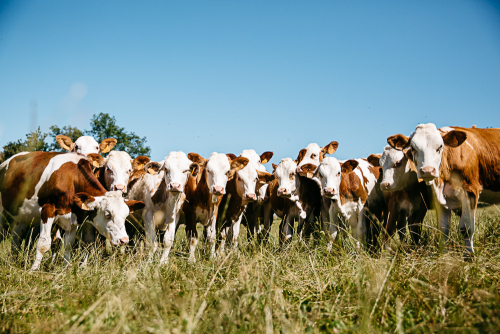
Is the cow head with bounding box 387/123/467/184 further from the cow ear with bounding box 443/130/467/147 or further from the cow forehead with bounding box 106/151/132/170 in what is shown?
the cow forehead with bounding box 106/151/132/170

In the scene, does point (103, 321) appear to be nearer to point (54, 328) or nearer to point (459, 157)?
point (54, 328)

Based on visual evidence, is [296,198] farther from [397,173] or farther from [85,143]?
[85,143]

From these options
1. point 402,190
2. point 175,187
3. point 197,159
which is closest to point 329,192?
point 402,190

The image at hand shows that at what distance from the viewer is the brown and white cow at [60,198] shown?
6.43 metres

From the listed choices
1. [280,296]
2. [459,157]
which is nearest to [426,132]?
[459,157]

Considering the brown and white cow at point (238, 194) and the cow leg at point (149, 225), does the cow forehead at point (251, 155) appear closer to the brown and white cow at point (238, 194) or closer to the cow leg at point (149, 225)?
the brown and white cow at point (238, 194)

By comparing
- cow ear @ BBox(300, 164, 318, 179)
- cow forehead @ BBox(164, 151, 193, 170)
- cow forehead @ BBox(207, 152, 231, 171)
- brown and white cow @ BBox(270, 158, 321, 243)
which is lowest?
brown and white cow @ BBox(270, 158, 321, 243)

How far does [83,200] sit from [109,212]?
559 mm

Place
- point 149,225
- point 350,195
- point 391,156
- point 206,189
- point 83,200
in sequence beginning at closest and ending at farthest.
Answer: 1. point 83,200
2. point 391,156
3. point 149,225
4. point 206,189
5. point 350,195

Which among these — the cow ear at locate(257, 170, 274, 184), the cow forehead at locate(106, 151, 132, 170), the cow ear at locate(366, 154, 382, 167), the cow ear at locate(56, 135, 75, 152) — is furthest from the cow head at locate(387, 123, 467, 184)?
the cow ear at locate(56, 135, 75, 152)

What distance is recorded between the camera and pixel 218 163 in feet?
25.8

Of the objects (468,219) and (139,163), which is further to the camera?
(139,163)

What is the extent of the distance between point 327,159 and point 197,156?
2.73 metres

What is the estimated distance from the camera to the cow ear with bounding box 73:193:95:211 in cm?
644
